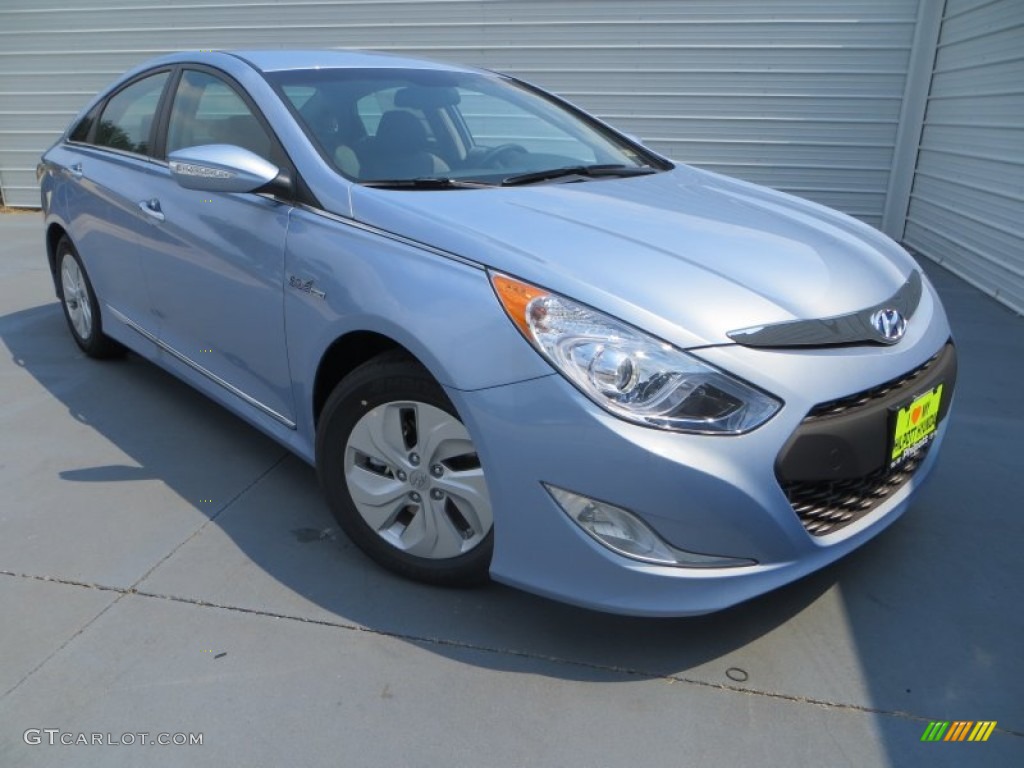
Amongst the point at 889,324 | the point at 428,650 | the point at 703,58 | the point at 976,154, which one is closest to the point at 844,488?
the point at 889,324

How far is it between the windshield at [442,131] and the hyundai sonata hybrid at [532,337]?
0.05 ft

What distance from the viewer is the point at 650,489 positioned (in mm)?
1893

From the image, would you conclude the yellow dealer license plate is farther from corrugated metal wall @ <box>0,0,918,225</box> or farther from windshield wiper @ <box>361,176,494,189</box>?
corrugated metal wall @ <box>0,0,918,225</box>

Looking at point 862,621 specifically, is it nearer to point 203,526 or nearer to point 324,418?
point 324,418

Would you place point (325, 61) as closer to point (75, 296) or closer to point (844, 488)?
point (75, 296)

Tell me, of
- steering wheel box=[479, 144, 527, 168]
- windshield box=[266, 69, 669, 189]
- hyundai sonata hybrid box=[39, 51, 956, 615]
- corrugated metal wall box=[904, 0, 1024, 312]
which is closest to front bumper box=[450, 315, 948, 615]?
hyundai sonata hybrid box=[39, 51, 956, 615]

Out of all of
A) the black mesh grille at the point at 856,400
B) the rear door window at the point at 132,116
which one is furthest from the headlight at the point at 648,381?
the rear door window at the point at 132,116

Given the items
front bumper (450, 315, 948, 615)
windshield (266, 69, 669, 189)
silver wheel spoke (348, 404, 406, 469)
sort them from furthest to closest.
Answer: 1. windshield (266, 69, 669, 189)
2. silver wheel spoke (348, 404, 406, 469)
3. front bumper (450, 315, 948, 615)

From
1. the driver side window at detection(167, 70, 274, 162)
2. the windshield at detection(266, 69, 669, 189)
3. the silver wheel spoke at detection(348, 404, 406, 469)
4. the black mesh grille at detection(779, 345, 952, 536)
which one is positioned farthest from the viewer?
the driver side window at detection(167, 70, 274, 162)

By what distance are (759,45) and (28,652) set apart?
7.27 m

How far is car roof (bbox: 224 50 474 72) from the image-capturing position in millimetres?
3059

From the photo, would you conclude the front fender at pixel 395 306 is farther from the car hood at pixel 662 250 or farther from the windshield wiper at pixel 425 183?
the windshield wiper at pixel 425 183

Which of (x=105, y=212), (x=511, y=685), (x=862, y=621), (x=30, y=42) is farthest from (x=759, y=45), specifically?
(x=30, y=42)

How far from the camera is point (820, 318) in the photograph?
2.08m
